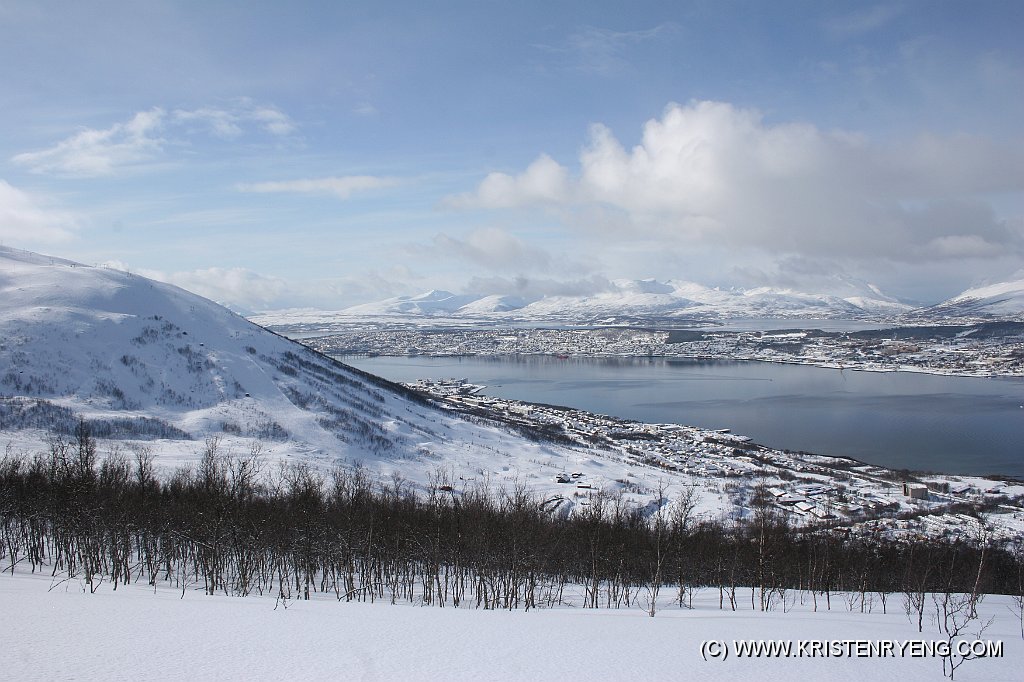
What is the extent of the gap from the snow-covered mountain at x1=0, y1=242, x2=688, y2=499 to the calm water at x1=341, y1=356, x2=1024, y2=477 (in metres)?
15.9

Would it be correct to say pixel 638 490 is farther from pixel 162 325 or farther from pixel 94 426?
pixel 162 325

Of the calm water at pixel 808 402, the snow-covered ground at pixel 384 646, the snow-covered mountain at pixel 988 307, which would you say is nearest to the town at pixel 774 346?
the calm water at pixel 808 402

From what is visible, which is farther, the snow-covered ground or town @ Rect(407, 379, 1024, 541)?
town @ Rect(407, 379, 1024, 541)

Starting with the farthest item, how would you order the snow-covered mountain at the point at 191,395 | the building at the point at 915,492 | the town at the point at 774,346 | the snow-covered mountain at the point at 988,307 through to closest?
the snow-covered mountain at the point at 988,307
the town at the point at 774,346
the snow-covered mountain at the point at 191,395
the building at the point at 915,492

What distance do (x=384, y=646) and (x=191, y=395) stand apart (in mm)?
25830

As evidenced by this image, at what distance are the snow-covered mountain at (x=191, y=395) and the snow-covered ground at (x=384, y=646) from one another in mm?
15875

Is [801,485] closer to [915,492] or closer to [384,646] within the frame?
[915,492]

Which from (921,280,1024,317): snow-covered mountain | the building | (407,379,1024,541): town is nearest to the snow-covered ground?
(407,379,1024,541): town

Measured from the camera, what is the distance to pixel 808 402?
47.5 metres

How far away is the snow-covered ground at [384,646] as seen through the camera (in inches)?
130

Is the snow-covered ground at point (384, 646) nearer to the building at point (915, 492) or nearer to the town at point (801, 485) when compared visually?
the town at point (801, 485)

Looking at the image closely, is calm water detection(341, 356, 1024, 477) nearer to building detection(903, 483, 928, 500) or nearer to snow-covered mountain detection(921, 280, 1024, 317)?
building detection(903, 483, 928, 500)

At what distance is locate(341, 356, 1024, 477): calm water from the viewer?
31.6 metres

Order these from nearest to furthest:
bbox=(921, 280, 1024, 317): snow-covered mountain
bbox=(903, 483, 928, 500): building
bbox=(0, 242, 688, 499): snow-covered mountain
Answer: bbox=(903, 483, 928, 500): building → bbox=(0, 242, 688, 499): snow-covered mountain → bbox=(921, 280, 1024, 317): snow-covered mountain
